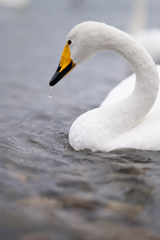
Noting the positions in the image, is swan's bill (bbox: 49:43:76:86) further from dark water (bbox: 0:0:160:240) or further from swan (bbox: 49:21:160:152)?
dark water (bbox: 0:0:160:240)

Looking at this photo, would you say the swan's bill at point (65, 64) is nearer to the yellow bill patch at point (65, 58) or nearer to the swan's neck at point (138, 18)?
the yellow bill patch at point (65, 58)

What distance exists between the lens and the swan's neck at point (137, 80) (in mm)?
4031

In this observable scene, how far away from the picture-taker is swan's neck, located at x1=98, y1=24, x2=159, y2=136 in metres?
4.03

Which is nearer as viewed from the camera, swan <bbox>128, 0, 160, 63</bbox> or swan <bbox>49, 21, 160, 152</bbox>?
swan <bbox>49, 21, 160, 152</bbox>

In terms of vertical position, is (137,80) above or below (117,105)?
above

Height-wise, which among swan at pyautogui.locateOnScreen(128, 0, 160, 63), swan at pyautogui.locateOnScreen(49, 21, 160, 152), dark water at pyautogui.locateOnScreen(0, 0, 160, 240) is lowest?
dark water at pyautogui.locateOnScreen(0, 0, 160, 240)

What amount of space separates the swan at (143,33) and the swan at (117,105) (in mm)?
4901

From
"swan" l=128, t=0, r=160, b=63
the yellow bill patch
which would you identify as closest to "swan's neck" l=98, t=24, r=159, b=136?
the yellow bill patch

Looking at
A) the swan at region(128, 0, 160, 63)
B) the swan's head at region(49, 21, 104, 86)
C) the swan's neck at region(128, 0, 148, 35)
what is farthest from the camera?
the swan's neck at region(128, 0, 148, 35)

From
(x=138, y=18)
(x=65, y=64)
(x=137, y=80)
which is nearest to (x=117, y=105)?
(x=137, y=80)

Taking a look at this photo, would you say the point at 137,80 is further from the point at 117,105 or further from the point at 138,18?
the point at 138,18

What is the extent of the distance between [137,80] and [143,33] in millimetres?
5884

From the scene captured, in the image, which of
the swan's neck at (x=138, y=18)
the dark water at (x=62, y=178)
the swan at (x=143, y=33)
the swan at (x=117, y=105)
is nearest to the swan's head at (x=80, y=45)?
the swan at (x=117, y=105)

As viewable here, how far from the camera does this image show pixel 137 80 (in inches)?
166
